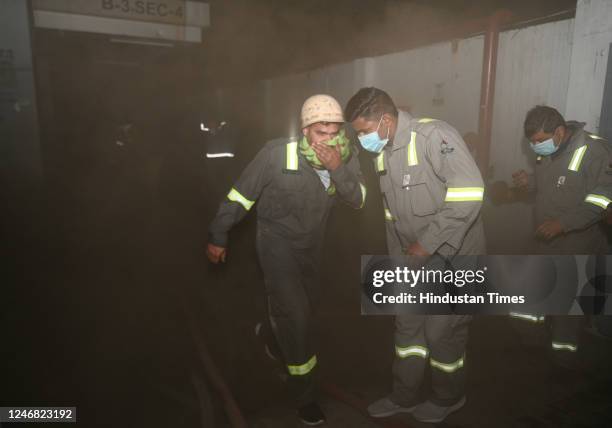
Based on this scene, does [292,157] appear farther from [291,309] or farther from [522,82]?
[522,82]

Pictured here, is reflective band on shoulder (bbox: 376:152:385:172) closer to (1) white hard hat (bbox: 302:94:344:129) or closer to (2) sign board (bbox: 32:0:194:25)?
(1) white hard hat (bbox: 302:94:344:129)

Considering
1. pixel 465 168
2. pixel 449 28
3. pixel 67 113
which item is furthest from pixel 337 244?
pixel 67 113

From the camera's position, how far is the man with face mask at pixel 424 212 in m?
2.38

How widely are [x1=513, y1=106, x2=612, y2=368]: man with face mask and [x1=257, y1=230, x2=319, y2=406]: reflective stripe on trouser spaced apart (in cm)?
181

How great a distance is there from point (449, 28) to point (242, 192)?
3512mm

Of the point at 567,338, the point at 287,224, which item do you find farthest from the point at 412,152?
the point at 567,338

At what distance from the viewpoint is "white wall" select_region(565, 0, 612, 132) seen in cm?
351

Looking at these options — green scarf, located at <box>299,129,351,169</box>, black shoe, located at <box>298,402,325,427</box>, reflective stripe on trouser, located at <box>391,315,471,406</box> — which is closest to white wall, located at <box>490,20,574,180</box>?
green scarf, located at <box>299,129,351,169</box>

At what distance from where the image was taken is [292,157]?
2.88 meters

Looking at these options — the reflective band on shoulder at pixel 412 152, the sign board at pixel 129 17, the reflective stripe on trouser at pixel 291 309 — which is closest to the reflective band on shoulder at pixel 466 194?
the reflective band on shoulder at pixel 412 152

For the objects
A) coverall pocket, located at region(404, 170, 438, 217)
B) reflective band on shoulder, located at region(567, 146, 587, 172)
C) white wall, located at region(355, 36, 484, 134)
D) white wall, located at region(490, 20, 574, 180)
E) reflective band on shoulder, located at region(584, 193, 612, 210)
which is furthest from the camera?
white wall, located at region(355, 36, 484, 134)

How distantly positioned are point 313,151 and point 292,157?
16cm

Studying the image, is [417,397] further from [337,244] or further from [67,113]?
[67,113]

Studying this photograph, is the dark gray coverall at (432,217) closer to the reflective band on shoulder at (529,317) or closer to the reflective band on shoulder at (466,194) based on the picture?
the reflective band on shoulder at (466,194)
